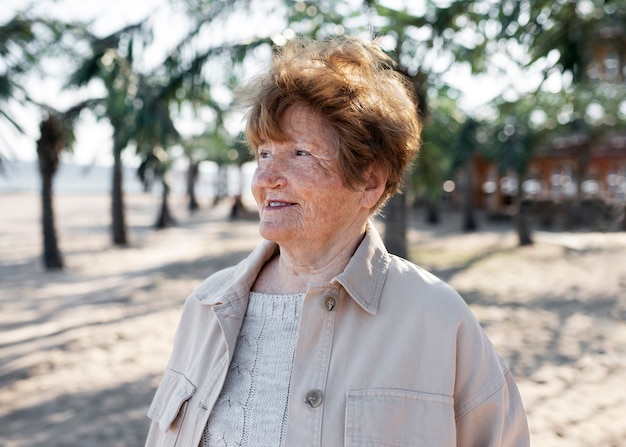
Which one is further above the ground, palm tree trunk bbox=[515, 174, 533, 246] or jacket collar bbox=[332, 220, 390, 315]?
jacket collar bbox=[332, 220, 390, 315]

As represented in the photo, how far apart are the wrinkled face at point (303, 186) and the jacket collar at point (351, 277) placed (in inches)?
5.0

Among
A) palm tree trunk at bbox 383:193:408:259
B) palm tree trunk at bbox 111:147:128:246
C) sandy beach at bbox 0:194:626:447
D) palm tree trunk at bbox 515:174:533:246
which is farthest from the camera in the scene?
palm tree trunk at bbox 111:147:128:246

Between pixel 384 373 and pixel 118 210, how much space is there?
17101mm

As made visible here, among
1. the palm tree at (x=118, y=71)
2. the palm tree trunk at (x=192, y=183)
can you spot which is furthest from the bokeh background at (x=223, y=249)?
the palm tree trunk at (x=192, y=183)

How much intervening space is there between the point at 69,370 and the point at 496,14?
5.71 metres

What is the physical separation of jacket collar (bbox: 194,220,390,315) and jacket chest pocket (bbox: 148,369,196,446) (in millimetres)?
246

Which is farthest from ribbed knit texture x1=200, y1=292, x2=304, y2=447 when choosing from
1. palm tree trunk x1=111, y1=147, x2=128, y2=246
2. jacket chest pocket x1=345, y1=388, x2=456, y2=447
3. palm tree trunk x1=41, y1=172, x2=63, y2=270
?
palm tree trunk x1=111, y1=147, x2=128, y2=246

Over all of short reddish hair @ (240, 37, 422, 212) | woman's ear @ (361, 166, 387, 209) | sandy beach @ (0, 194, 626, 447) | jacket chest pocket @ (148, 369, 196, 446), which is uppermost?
short reddish hair @ (240, 37, 422, 212)

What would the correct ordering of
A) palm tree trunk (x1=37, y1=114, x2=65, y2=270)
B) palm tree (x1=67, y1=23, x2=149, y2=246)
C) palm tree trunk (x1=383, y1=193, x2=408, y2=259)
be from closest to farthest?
palm tree (x1=67, y1=23, x2=149, y2=246)
palm tree trunk (x1=383, y1=193, x2=408, y2=259)
palm tree trunk (x1=37, y1=114, x2=65, y2=270)

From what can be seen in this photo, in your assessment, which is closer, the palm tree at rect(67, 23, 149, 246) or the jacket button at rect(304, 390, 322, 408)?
the jacket button at rect(304, 390, 322, 408)

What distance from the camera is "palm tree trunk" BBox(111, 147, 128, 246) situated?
16.6 metres

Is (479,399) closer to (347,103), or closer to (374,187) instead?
(374,187)

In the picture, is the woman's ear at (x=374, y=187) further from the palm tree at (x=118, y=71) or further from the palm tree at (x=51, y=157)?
the palm tree at (x=51, y=157)

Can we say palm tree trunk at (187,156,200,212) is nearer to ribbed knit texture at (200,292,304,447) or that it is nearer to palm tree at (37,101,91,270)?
palm tree at (37,101,91,270)
